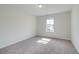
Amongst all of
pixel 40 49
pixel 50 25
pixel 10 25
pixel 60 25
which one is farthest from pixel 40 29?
pixel 40 49

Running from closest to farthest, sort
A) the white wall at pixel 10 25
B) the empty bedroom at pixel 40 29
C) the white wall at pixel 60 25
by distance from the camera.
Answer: the empty bedroom at pixel 40 29
the white wall at pixel 10 25
the white wall at pixel 60 25

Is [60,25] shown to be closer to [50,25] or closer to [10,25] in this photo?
[50,25]

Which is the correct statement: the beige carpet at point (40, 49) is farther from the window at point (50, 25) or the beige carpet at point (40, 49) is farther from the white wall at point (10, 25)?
the window at point (50, 25)

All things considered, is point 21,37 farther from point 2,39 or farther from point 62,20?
point 62,20

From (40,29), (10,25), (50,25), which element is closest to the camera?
(10,25)

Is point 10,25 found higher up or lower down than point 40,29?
higher up

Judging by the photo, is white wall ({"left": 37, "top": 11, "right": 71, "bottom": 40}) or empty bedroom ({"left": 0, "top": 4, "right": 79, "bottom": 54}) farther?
white wall ({"left": 37, "top": 11, "right": 71, "bottom": 40})

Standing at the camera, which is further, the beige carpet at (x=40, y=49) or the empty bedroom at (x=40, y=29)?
the empty bedroom at (x=40, y=29)

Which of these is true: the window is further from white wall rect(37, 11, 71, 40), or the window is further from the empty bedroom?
white wall rect(37, 11, 71, 40)

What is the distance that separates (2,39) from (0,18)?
2.77 ft

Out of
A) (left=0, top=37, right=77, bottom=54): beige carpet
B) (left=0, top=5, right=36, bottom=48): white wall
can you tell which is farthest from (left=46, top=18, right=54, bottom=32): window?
(left=0, top=37, right=77, bottom=54): beige carpet

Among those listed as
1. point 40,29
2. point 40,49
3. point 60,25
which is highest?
point 60,25

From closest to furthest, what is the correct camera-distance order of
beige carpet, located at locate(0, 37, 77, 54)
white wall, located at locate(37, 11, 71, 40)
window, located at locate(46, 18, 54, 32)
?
beige carpet, located at locate(0, 37, 77, 54) < white wall, located at locate(37, 11, 71, 40) < window, located at locate(46, 18, 54, 32)

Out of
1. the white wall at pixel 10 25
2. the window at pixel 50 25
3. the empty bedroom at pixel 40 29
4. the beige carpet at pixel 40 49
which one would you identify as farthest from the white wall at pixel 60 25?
the white wall at pixel 10 25
